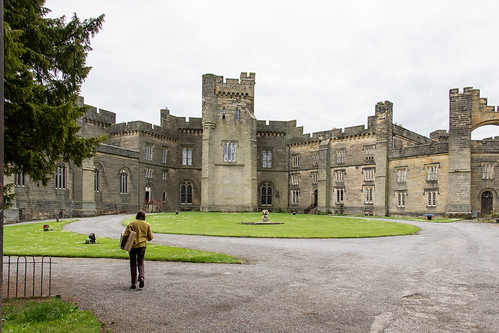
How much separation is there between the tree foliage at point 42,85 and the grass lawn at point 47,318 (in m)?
3.00

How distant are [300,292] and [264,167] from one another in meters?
46.9

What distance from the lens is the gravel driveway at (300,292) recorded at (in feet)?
20.9

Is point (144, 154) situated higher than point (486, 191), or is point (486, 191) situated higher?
point (144, 154)

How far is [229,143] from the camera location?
48844 millimetres

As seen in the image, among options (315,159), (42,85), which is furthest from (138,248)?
(315,159)

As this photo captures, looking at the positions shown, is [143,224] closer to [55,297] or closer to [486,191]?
[55,297]

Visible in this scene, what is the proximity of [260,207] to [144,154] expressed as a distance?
17627 millimetres

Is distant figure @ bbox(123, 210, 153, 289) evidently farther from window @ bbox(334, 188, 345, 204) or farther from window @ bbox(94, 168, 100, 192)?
window @ bbox(334, 188, 345, 204)

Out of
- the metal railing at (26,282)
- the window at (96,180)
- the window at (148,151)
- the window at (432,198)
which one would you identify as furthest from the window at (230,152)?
the metal railing at (26,282)

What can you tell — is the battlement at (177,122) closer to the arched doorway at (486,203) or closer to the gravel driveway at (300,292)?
the arched doorway at (486,203)

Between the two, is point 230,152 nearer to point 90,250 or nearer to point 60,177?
point 60,177

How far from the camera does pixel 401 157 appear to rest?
4166 cm

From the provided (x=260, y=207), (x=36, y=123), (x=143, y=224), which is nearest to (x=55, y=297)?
(x=143, y=224)

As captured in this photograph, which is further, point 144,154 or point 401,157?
point 144,154
